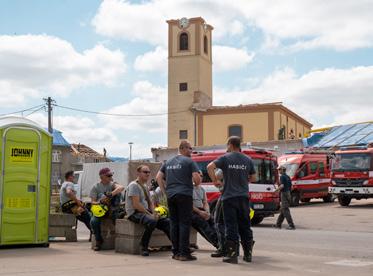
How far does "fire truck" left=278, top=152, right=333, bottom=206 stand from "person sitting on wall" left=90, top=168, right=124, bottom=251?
19097 millimetres

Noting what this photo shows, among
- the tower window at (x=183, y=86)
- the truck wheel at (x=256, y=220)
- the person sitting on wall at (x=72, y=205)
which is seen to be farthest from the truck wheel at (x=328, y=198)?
the tower window at (x=183, y=86)

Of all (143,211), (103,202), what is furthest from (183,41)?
(143,211)

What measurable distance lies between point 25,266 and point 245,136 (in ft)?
192

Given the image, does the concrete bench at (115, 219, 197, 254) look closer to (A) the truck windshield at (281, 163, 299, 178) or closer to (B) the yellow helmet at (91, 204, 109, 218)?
(B) the yellow helmet at (91, 204, 109, 218)

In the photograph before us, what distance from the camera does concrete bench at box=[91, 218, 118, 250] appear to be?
11.0 meters

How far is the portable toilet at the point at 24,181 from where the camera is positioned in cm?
1069

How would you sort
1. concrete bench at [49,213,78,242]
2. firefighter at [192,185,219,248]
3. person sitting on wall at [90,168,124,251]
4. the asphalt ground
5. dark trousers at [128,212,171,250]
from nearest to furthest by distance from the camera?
the asphalt ground < dark trousers at [128,212,171,250] < firefighter at [192,185,219,248] < person sitting on wall at [90,168,124,251] < concrete bench at [49,213,78,242]

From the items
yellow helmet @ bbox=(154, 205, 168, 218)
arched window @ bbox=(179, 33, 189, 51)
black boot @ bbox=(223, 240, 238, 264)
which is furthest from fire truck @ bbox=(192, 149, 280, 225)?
arched window @ bbox=(179, 33, 189, 51)

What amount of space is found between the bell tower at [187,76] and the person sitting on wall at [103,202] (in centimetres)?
5647

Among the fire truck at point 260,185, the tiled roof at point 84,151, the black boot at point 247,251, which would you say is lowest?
the black boot at point 247,251

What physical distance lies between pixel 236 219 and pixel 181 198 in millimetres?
932

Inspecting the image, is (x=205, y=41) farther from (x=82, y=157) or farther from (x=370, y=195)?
(x=370, y=195)

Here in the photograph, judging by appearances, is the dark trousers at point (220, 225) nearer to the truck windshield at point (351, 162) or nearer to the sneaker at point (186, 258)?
the sneaker at point (186, 258)

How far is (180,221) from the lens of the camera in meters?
9.43
